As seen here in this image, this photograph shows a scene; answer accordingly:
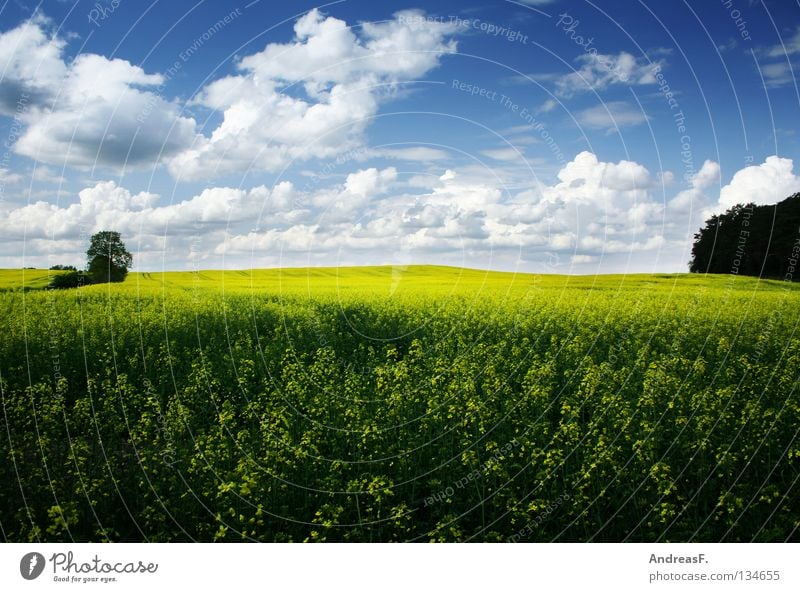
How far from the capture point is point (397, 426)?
258 inches

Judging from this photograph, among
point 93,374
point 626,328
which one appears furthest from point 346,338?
point 626,328
